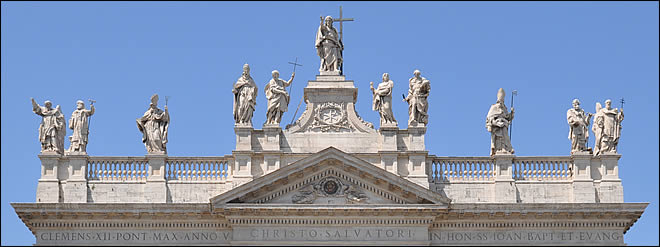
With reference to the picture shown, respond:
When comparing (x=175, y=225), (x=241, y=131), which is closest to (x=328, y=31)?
(x=241, y=131)

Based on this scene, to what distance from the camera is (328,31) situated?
51.1 metres

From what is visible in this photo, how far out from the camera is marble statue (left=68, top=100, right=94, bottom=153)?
163ft

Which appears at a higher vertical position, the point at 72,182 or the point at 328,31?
the point at 328,31

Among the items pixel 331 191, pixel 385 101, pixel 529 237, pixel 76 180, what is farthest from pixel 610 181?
pixel 76 180

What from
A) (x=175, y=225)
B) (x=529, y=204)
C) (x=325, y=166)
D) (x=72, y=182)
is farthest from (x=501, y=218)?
(x=72, y=182)

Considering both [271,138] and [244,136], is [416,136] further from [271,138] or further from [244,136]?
[244,136]

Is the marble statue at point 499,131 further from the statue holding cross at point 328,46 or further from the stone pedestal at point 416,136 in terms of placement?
the statue holding cross at point 328,46

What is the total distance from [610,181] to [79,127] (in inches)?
603

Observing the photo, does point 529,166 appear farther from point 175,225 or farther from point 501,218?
point 175,225

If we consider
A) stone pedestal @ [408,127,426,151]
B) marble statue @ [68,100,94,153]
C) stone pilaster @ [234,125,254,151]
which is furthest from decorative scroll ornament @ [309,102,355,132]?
marble statue @ [68,100,94,153]

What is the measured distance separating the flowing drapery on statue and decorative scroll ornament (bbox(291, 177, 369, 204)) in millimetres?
6352

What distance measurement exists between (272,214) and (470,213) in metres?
5.55

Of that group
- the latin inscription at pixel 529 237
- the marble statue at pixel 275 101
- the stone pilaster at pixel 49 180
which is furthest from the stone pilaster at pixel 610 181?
the stone pilaster at pixel 49 180

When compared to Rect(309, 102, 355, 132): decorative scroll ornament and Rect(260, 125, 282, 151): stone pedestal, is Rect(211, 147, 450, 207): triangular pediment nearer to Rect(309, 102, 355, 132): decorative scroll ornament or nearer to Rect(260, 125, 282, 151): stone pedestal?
Rect(260, 125, 282, 151): stone pedestal
